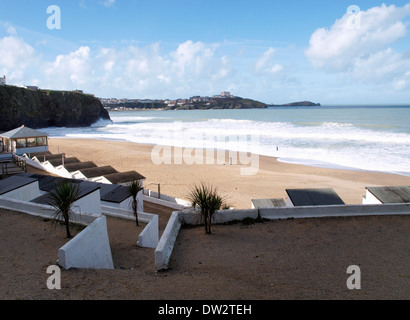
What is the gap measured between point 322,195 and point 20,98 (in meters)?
66.8

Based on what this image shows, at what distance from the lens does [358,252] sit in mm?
A: 6281

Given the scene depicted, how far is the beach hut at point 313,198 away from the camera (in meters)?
9.22

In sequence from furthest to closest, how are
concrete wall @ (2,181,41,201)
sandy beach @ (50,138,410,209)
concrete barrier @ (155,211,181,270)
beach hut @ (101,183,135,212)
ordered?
sandy beach @ (50,138,410,209) < beach hut @ (101,183,135,212) < concrete wall @ (2,181,41,201) < concrete barrier @ (155,211,181,270)

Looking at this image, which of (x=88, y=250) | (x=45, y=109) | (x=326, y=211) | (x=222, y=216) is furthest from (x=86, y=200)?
(x=45, y=109)

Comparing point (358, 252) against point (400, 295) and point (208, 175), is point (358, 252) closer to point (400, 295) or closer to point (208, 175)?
point (400, 295)

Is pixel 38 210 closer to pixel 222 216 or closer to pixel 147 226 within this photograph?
pixel 147 226

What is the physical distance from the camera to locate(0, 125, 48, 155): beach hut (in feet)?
75.9

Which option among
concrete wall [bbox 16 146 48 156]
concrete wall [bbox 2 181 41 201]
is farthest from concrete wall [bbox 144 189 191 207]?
concrete wall [bbox 16 146 48 156]

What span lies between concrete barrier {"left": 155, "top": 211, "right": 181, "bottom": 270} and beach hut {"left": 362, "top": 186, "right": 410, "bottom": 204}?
5990mm

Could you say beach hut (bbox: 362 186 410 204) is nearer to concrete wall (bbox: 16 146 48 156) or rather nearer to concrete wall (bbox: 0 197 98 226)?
concrete wall (bbox: 0 197 98 226)

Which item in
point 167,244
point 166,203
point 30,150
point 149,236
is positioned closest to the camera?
point 167,244

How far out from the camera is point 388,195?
953cm

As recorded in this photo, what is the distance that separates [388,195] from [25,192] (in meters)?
12.0
